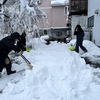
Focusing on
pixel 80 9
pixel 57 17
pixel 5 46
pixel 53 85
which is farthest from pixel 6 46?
pixel 57 17

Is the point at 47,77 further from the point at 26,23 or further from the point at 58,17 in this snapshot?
the point at 58,17

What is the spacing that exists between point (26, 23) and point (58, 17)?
14.4m

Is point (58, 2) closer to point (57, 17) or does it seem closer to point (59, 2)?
point (59, 2)

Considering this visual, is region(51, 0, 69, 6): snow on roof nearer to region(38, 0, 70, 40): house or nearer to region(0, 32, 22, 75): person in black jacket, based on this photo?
region(38, 0, 70, 40): house

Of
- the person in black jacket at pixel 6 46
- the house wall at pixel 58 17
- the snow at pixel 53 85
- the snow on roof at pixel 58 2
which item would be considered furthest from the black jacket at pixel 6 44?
the snow on roof at pixel 58 2

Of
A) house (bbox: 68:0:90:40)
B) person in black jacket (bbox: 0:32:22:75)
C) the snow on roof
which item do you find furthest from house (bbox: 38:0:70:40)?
person in black jacket (bbox: 0:32:22:75)

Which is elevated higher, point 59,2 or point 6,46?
point 59,2

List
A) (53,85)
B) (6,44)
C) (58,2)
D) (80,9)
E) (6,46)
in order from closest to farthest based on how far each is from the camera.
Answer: (53,85)
(6,44)
(6,46)
(80,9)
(58,2)

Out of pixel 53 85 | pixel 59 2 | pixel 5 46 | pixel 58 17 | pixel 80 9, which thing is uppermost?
pixel 59 2

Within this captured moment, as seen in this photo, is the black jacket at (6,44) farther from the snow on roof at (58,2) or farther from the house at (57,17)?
the snow on roof at (58,2)

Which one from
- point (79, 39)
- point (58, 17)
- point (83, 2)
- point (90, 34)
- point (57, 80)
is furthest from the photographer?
point (58, 17)

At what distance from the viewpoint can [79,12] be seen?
13.0 m

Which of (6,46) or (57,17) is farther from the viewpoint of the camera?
(57,17)

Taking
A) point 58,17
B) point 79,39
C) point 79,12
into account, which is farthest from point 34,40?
point 58,17
